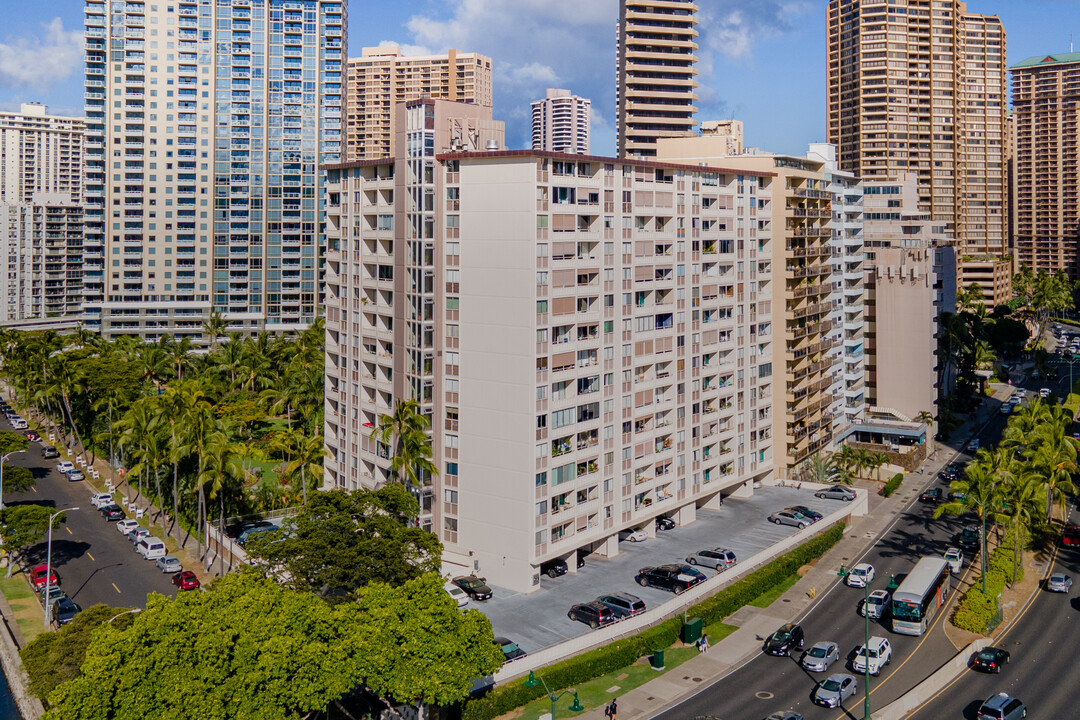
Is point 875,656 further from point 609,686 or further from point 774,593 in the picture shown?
point 609,686

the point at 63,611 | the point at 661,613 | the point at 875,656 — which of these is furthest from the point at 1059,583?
the point at 63,611

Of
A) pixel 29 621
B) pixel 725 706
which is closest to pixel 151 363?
pixel 29 621

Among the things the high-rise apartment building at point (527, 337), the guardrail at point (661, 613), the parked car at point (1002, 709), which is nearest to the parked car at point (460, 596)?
the high-rise apartment building at point (527, 337)

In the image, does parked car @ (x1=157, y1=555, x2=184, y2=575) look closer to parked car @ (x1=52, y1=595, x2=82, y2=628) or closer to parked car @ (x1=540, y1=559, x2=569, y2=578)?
parked car @ (x1=52, y1=595, x2=82, y2=628)

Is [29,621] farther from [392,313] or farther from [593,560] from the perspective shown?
[593,560]

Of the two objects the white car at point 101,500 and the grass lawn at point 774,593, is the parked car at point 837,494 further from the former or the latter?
the white car at point 101,500

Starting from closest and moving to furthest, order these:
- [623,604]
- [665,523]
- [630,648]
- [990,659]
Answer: [990,659], [630,648], [623,604], [665,523]
